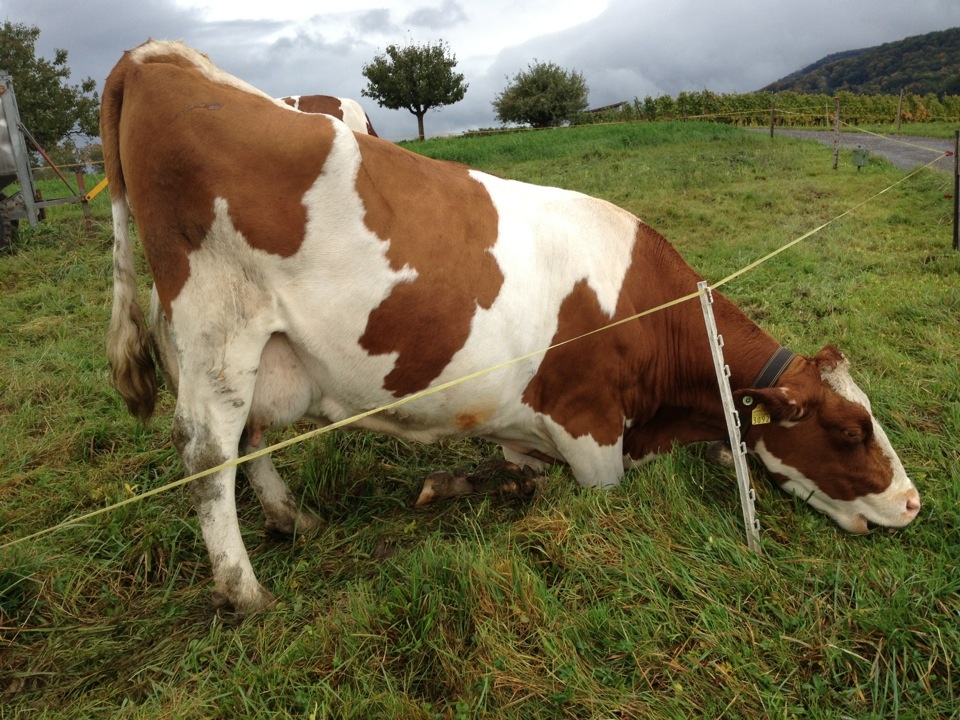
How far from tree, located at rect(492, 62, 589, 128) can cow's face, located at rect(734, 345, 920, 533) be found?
46945 millimetres

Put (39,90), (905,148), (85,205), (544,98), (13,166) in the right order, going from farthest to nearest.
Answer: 1. (544,98)
2. (39,90)
3. (905,148)
4. (85,205)
5. (13,166)

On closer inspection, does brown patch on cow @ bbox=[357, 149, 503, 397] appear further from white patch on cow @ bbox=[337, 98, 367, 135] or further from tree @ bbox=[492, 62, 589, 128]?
tree @ bbox=[492, 62, 589, 128]

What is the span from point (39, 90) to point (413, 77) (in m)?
22.1

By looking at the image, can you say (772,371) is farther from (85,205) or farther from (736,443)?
(85,205)

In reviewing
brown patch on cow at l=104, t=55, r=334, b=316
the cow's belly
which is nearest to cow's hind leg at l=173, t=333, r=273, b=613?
the cow's belly

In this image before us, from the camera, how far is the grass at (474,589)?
2.22 metres

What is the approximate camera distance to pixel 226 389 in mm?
2746

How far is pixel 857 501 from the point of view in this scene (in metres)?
3.13

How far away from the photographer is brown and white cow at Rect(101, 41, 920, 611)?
270 cm

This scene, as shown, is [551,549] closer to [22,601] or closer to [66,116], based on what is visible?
[22,601]

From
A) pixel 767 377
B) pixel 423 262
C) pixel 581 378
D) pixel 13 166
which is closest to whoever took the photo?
pixel 423 262

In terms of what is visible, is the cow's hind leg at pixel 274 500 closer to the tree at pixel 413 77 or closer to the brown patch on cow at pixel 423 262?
the brown patch on cow at pixel 423 262

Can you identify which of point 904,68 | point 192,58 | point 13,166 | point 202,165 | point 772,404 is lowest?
point 772,404

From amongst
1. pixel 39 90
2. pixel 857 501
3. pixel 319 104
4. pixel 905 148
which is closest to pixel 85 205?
pixel 319 104
